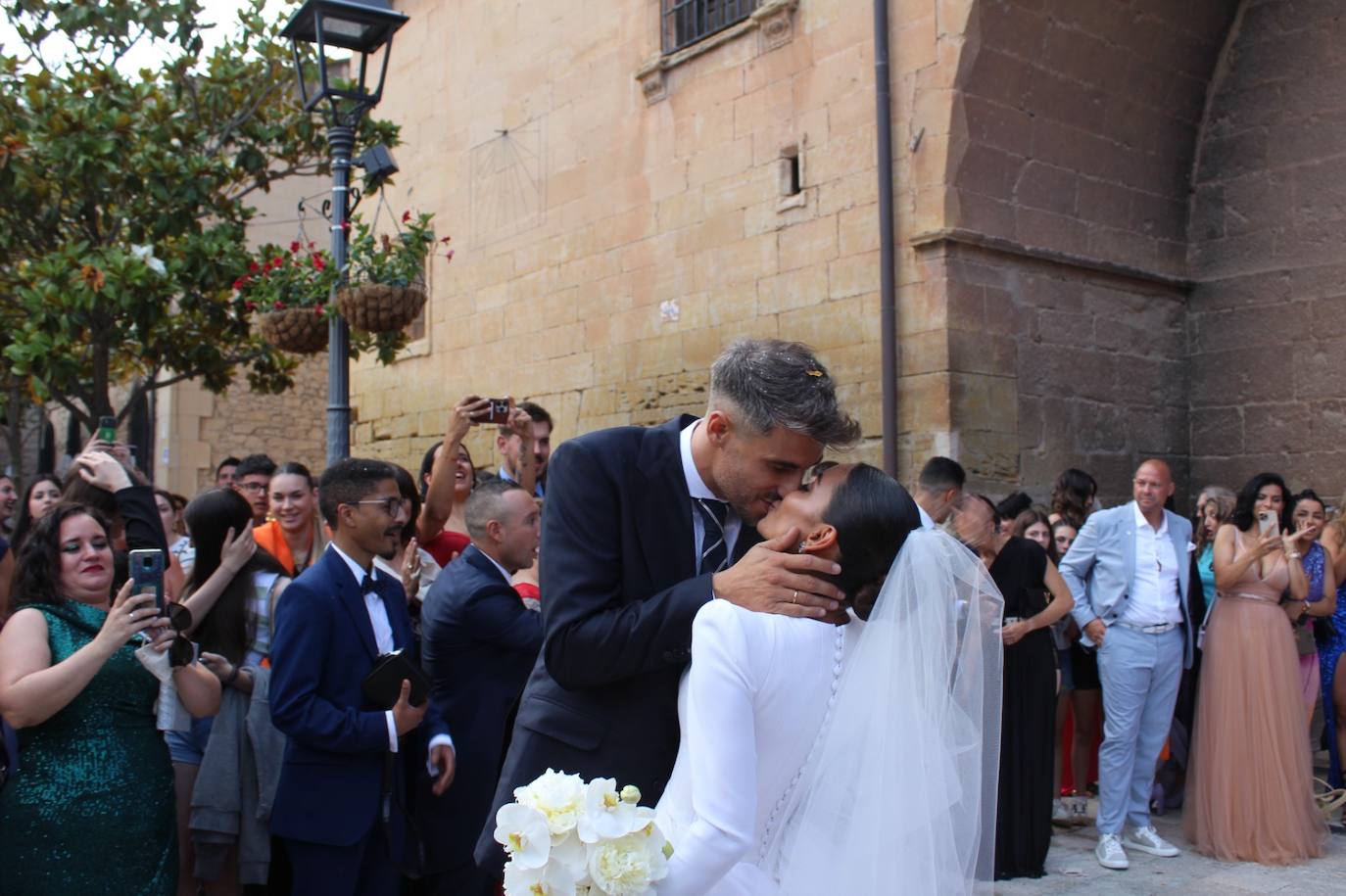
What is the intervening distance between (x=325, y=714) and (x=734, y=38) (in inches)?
301

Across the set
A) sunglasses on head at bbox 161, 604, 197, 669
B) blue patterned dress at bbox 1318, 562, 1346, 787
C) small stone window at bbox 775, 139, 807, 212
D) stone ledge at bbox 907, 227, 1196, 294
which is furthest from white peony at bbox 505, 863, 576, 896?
small stone window at bbox 775, 139, 807, 212

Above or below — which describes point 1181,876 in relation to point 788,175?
below

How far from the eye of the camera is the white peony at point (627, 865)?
198 centimetres

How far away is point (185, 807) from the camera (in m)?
4.21

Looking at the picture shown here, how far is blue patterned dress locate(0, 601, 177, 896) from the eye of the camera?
3295 mm

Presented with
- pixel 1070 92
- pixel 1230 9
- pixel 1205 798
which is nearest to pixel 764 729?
pixel 1205 798

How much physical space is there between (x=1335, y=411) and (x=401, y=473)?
273 inches

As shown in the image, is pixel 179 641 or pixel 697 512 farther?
pixel 179 641

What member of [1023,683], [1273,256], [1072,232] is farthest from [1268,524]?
[1273,256]

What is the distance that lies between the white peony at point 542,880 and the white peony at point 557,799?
0.07m

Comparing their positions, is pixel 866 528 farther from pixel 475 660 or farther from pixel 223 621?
pixel 223 621

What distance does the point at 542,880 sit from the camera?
2.04m

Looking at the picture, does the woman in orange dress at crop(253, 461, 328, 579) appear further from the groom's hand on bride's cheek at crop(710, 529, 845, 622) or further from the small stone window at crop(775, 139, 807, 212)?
the small stone window at crop(775, 139, 807, 212)

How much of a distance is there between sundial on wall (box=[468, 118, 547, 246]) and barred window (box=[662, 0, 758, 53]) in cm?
188
